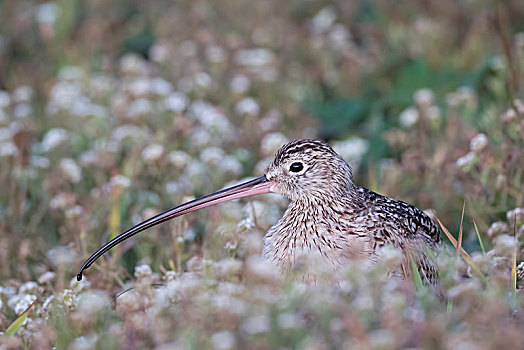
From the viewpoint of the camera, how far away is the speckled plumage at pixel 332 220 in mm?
4047

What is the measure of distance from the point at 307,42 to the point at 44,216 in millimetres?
3862

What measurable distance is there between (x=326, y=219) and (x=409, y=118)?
238cm

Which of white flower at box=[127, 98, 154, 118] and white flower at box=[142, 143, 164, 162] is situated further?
white flower at box=[127, 98, 154, 118]

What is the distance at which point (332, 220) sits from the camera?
4.24 m

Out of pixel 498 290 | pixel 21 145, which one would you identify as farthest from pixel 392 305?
pixel 21 145

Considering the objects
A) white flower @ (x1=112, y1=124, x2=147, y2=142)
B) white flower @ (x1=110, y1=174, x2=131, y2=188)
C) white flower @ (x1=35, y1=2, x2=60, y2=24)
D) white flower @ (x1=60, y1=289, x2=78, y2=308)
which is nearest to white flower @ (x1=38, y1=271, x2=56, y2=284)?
white flower @ (x1=60, y1=289, x2=78, y2=308)

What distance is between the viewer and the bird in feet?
13.3

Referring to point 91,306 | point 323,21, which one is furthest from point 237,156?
point 91,306

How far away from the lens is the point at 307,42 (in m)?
8.56

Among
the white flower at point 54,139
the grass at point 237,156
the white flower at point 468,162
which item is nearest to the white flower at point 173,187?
the grass at point 237,156

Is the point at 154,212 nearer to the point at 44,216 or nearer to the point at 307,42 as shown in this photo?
the point at 44,216

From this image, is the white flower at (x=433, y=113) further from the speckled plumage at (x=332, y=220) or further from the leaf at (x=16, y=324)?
the leaf at (x=16, y=324)

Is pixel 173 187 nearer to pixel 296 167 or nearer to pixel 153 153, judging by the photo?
pixel 153 153

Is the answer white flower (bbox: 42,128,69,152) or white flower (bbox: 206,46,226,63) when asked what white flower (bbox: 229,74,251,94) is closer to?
white flower (bbox: 206,46,226,63)
